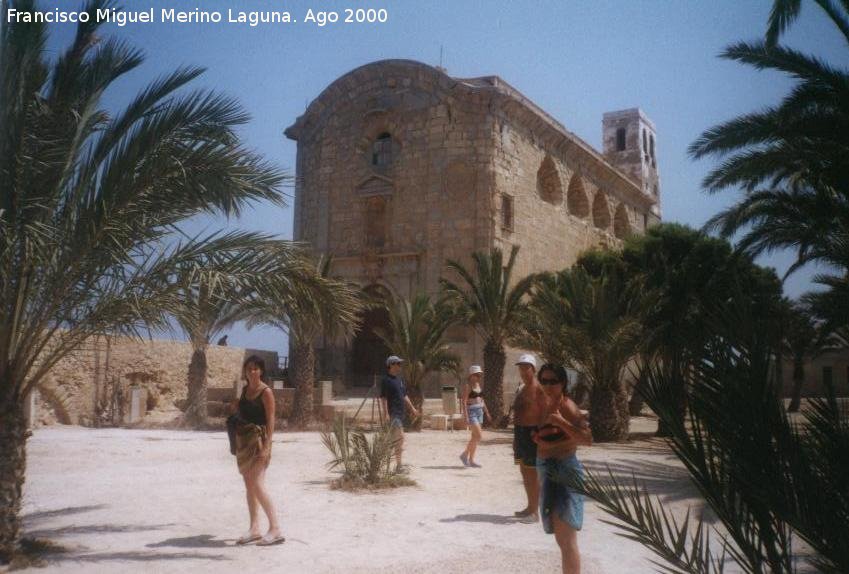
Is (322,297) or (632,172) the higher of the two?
(632,172)

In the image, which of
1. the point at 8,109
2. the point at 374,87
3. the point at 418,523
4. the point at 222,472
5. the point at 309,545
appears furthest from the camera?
the point at 374,87

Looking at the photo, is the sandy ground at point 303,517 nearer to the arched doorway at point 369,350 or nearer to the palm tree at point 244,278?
the palm tree at point 244,278

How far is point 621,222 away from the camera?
31453 mm

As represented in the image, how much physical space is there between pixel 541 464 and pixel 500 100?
1918cm

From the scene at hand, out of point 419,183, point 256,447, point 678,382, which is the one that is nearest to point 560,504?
point 678,382

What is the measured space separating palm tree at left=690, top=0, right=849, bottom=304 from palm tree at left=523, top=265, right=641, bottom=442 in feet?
8.93

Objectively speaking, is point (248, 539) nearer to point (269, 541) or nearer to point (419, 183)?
point (269, 541)

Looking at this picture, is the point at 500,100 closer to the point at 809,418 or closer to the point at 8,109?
the point at 8,109

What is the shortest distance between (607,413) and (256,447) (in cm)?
1003

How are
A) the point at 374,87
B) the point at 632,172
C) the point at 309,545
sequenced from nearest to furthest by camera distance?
the point at 309,545
the point at 374,87
the point at 632,172

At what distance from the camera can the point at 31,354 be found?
553 cm

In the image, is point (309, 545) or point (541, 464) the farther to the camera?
point (309, 545)

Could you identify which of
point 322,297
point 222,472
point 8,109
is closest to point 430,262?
point 222,472

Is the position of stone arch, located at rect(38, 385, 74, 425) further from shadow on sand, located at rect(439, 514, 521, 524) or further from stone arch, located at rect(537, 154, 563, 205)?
stone arch, located at rect(537, 154, 563, 205)
